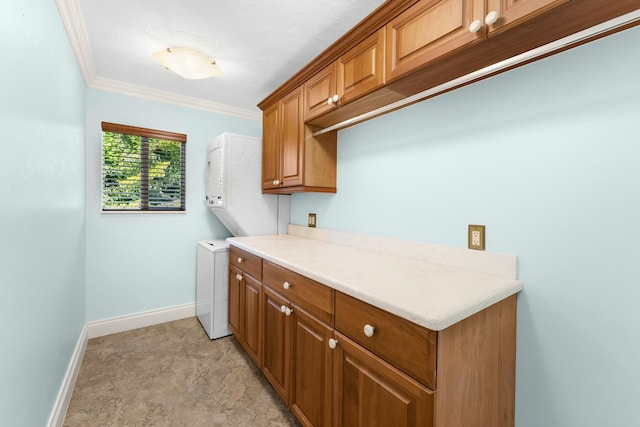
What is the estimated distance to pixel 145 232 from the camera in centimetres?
278

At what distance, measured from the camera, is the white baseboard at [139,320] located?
2.57 meters

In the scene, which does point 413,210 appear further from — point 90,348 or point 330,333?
point 90,348

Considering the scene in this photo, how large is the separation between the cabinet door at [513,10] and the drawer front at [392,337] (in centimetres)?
106

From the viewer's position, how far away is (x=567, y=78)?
108 centimetres

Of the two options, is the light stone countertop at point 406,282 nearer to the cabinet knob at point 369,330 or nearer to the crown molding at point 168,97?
the cabinet knob at point 369,330

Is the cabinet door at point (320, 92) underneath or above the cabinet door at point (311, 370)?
above

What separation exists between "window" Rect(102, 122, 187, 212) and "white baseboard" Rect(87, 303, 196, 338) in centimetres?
107

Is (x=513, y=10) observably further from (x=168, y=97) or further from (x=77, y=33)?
(x=168, y=97)

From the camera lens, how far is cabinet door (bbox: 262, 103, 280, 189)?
2434mm

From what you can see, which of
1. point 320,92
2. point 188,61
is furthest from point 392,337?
point 188,61

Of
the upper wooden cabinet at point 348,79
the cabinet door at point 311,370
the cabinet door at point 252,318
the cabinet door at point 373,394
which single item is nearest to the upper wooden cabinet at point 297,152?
the upper wooden cabinet at point 348,79

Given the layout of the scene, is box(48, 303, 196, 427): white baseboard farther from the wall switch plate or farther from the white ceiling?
the wall switch plate

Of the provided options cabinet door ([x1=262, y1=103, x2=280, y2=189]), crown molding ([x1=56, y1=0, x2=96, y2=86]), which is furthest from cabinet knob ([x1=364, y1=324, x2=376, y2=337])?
crown molding ([x1=56, y1=0, x2=96, y2=86])

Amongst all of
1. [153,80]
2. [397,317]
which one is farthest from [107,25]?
[397,317]
